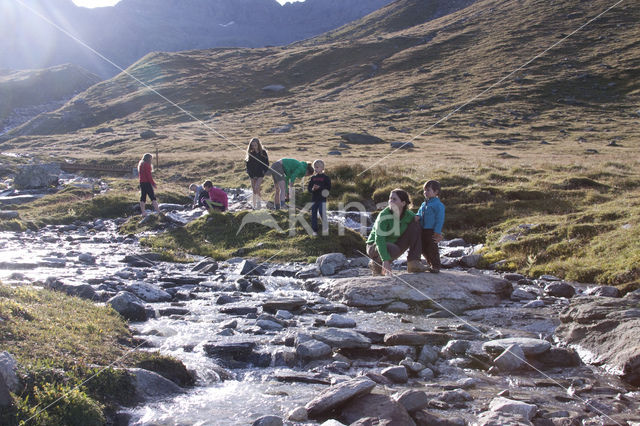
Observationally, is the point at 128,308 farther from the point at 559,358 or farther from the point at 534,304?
the point at 534,304

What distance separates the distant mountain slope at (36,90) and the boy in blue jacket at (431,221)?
13270 cm

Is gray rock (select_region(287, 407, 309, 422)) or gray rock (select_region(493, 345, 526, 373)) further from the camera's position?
gray rock (select_region(493, 345, 526, 373))

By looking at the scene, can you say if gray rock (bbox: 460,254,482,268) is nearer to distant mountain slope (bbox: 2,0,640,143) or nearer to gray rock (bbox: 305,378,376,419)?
gray rock (bbox: 305,378,376,419)

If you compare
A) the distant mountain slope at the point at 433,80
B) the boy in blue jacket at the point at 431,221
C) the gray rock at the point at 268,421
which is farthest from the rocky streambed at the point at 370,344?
the distant mountain slope at the point at 433,80

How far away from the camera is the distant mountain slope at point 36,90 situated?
5320 inches

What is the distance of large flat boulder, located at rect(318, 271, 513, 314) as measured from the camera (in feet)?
35.2

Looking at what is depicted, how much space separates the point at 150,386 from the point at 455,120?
8033 centimetres

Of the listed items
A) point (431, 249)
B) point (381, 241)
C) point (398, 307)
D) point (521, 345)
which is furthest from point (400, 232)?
point (521, 345)

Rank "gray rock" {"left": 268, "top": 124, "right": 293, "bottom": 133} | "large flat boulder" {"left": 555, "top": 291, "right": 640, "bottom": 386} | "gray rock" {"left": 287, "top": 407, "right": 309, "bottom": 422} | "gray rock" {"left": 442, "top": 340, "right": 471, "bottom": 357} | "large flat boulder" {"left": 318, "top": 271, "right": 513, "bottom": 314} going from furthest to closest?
1. "gray rock" {"left": 268, "top": 124, "right": 293, "bottom": 133}
2. "large flat boulder" {"left": 318, "top": 271, "right": 513, "bottom": 314}
3. "gray rock" {"left": 442, "top": 340, "right": 471, "bottom": 357}
4. "large flat boulder" {"left": 555, "top": 291, "right": 640, "bottom": 386}
5. "gray rock" {"left": 287, "top": 407, "right": 309, "bottom": 422}

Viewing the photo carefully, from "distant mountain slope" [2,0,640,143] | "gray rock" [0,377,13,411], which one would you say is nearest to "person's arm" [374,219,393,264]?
"gray rock" [0,377,13,411]

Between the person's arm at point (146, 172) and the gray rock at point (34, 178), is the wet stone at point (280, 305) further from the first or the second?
the gray rock at point (34, 178)

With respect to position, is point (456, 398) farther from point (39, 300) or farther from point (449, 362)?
point (39, 300)

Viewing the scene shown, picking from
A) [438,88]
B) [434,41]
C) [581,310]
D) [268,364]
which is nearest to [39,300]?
[268,364]

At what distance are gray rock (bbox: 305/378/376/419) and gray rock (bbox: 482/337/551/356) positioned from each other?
112 inches
